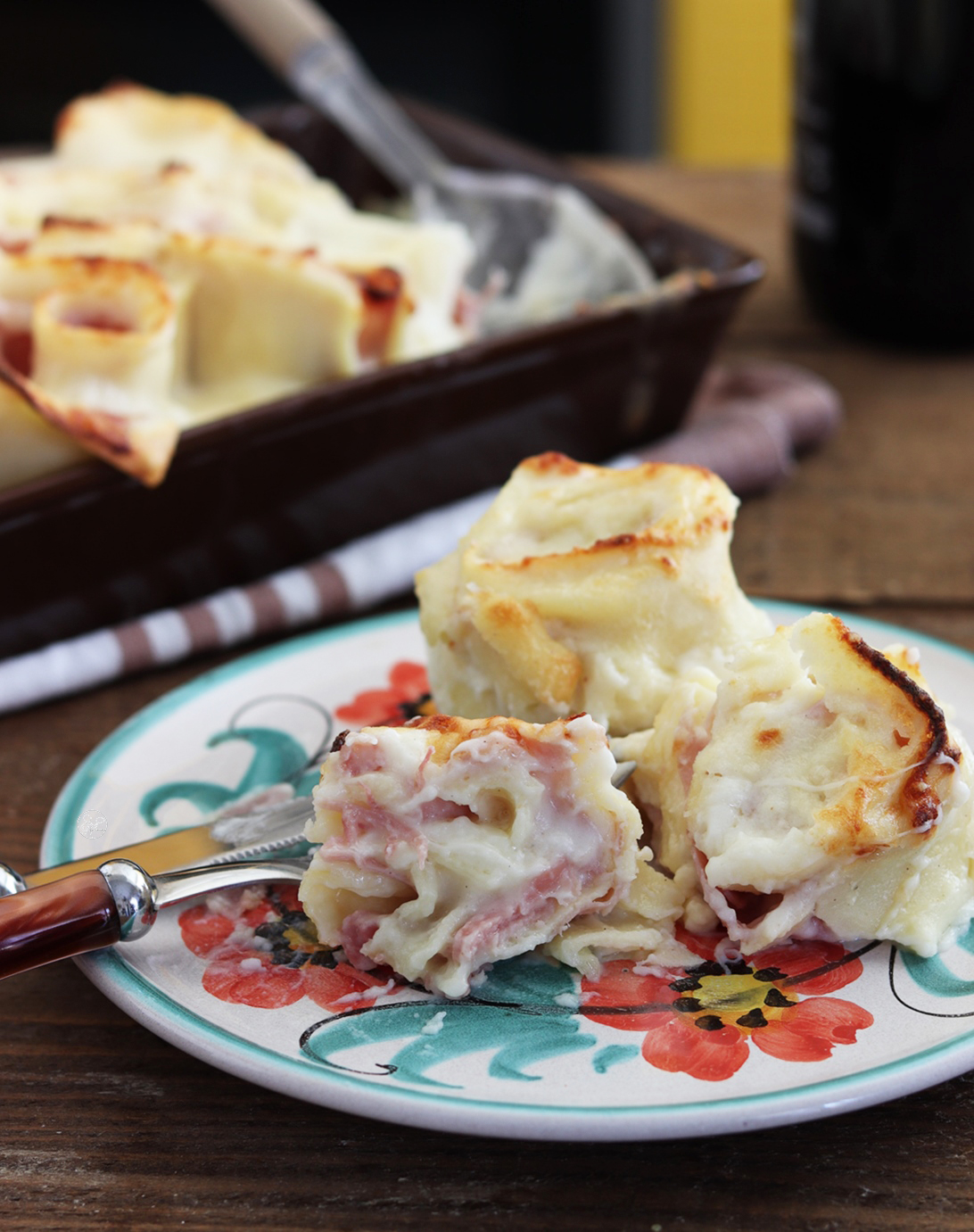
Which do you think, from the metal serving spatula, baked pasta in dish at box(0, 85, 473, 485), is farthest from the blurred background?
baked pasta in dish at box(0, 85, 473, 485)

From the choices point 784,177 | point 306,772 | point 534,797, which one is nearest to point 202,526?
Answer: point 306,772

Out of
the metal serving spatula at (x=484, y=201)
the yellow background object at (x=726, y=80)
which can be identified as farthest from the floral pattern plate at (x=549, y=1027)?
the yellow background object at (x=726, y=80)

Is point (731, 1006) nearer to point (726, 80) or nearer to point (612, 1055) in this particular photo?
point (612, 1055)

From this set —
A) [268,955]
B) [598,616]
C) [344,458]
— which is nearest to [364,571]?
[344,458]

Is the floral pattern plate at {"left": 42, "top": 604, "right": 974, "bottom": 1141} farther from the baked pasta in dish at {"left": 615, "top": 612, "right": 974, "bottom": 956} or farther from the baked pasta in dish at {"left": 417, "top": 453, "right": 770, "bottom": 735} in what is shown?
the baked pasta in dish at {"left": 417, "top": 453, "right": 770, "bottom": 735}

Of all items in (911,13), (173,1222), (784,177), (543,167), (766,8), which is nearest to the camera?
(173,1222)

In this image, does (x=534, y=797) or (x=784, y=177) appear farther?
(x=784, y=177)

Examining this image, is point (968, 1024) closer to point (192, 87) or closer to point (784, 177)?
point (784, 177)
